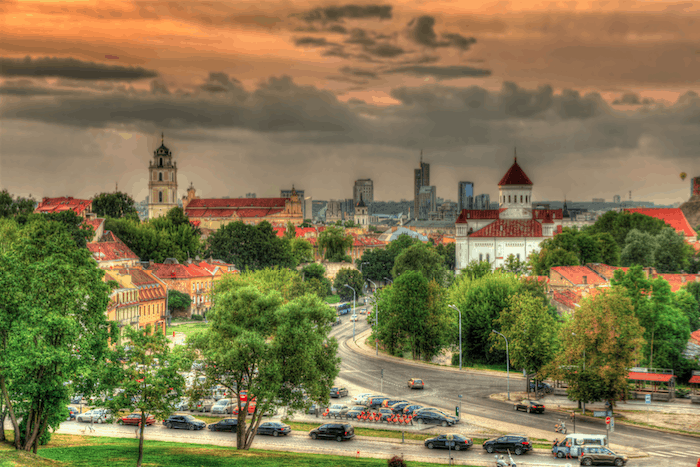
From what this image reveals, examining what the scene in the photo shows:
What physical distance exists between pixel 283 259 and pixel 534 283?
216 ft

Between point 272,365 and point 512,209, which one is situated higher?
point 512,209

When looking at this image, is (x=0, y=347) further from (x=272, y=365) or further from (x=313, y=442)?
(x=313, y=442)

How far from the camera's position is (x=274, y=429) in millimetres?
49781

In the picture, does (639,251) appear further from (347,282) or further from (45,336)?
(45,336)

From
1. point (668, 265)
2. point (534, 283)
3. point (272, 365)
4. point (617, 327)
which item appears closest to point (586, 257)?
point (668, 265)

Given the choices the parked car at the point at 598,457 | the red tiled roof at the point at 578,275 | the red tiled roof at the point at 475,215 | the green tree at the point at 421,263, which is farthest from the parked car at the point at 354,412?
the red tiled roof at the point at 475,215

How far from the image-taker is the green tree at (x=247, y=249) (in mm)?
138500

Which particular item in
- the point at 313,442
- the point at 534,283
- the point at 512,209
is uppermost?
the point at 512,209

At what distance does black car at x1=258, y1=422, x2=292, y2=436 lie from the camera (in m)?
49.7

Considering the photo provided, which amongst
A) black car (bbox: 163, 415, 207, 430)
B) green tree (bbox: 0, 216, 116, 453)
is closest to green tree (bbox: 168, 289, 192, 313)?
black car (bbox: 163, 415, 207, 430)

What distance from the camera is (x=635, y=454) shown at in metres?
44.6

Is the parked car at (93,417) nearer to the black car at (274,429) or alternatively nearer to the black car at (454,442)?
the black car at (274,429)

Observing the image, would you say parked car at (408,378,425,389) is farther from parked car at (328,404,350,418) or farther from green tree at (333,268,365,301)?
green tree at (333,268,365,301)

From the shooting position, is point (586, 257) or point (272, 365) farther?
→ point (586, 257)
